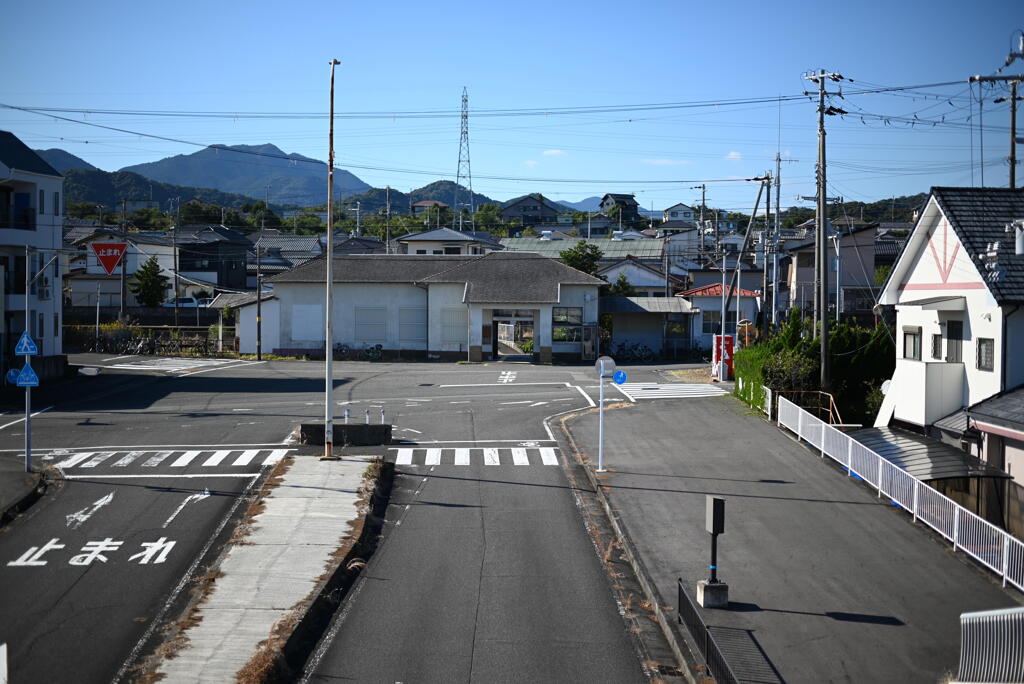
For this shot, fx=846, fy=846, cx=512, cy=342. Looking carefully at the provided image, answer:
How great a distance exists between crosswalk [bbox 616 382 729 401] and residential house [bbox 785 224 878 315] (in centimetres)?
2062

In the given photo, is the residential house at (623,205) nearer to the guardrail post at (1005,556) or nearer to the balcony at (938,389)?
the balcony at (938,389)

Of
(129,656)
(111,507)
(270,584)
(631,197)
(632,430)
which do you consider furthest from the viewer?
(631,197)

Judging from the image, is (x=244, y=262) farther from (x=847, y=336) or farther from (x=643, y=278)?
(x=847, y=336)

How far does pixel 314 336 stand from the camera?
53750mm

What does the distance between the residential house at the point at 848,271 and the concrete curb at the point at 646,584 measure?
40022mm

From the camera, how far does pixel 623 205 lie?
144 meters

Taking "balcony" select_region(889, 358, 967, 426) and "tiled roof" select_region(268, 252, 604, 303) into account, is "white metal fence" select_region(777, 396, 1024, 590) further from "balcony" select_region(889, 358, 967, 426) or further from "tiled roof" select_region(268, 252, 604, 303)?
"tiled roof" select_region(268, 252, 604, 303)

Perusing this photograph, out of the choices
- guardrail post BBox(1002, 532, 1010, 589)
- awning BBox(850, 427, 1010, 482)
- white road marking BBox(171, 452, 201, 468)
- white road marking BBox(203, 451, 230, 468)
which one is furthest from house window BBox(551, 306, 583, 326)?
guardrail post BBox(1002, 532, 1010, 589)

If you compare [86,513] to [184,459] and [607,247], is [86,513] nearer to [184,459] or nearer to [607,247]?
[184,459]

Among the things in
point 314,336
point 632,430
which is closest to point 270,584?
point 632,430

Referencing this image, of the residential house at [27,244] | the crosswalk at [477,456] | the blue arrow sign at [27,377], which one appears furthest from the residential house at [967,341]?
the residential house at [27,244]

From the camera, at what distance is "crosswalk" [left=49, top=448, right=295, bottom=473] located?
2256 centimetres

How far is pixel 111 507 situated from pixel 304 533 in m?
5.29

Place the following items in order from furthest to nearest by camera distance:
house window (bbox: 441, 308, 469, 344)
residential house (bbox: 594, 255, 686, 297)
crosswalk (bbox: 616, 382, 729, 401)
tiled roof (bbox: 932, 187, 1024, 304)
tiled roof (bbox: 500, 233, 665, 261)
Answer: tiled roof (bbox: 500, 233, 665, 261) < residential house (bbox: 594, 255, 686, 297) < house window (bbox: 441, 308, 469, 344) < crosswalk (bbox: 616, 382, 729, 401) < tiled roof (bbox: 932, 187, 1024, 304)
